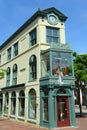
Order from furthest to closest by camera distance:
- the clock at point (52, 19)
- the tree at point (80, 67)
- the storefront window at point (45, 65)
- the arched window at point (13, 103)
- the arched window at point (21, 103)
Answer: the arched window at point (13, 103) < the tree at point (80, 67) < the arched window at point (21, 103) < the clock at point (52, 19) < the storefront window at point (45, 65)

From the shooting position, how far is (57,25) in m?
24.2

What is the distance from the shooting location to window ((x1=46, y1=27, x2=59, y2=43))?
23.7 m

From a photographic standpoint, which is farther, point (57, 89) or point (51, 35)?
point (51, 35)

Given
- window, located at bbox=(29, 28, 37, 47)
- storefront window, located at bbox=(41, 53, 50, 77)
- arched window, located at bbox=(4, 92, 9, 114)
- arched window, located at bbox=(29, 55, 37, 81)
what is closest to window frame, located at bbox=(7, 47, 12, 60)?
arched window, located at bbox=(4, 92, 9, 114)

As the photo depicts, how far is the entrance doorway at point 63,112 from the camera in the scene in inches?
801

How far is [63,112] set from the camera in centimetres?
2075

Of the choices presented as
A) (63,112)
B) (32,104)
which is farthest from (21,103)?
→ (63,112)

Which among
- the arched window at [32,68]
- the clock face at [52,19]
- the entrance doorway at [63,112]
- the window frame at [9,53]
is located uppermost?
the clock face at [52,19]

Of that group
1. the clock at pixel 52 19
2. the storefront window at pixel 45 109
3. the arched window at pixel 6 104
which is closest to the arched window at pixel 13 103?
the arched window at pixel 6 104

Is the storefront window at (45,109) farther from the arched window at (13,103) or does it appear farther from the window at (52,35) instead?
the arched window at (13,103)

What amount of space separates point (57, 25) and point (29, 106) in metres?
9.48

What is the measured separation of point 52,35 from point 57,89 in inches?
254

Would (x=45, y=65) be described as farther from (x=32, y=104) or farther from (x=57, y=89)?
(x=32, y=104)

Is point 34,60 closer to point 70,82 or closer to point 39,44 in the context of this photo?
point 39,44
